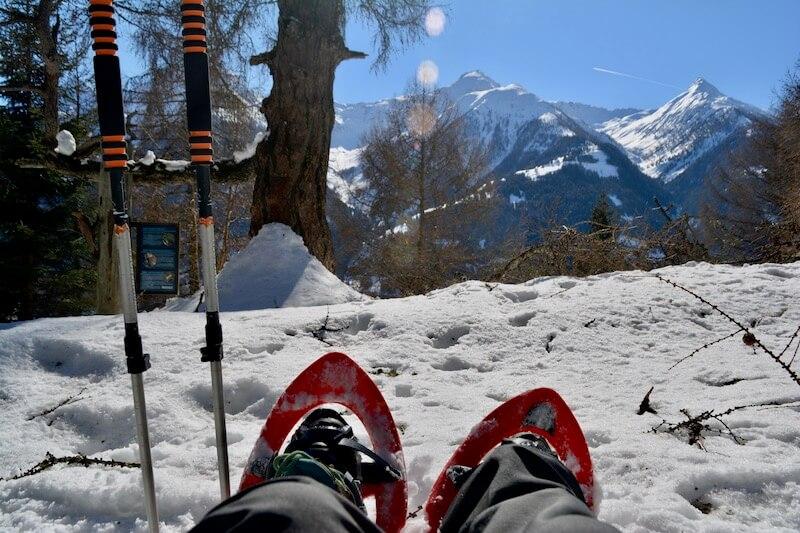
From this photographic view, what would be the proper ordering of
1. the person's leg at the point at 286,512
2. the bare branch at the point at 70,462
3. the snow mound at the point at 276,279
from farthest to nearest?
the snow mound at the point at 276,279
the bare branch at the point at 70,462
the person's leg at the point at 286,512

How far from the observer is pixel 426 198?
18.0 m

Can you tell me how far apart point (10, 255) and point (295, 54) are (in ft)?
40.1

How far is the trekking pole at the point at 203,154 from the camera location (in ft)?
4.43

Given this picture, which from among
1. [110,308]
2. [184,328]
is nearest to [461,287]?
[184,328]

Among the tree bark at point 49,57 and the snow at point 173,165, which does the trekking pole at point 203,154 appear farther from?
the tree bark at point 49,57

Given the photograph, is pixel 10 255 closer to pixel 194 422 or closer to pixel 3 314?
pixel 3 314

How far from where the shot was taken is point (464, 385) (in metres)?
2.42

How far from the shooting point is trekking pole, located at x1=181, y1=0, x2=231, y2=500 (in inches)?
53.1

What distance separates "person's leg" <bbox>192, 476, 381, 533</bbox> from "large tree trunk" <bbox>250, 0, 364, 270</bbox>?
461 centimetres

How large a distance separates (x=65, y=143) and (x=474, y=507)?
6.34 meters

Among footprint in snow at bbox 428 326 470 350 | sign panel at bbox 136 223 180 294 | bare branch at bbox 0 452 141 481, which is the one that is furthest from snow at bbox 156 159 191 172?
bare branch at bbox 0 452 141 481

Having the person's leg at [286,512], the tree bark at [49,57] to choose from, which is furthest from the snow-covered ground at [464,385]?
the tree bark at [49,57]

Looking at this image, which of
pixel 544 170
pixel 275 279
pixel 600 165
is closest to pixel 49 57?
pixel 275 279

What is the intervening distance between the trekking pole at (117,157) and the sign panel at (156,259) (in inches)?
66.1
